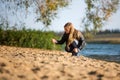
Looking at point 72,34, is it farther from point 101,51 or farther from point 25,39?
point 101,51

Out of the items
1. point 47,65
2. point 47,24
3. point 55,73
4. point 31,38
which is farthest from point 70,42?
point 31,38

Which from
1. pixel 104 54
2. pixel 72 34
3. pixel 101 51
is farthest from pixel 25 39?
pixel 101 51

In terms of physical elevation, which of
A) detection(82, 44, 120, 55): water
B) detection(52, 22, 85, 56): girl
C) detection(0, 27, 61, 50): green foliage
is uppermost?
detection(52, 22, 85, 56): girl

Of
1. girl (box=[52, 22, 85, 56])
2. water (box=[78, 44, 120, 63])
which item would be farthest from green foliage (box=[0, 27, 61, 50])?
girl (box=[52, 22, 85, 56])

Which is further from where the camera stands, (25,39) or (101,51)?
(101,51)

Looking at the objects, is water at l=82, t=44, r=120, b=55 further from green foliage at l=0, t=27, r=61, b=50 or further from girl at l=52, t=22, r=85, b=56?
girl at l=52, t=22, r=85, b=56

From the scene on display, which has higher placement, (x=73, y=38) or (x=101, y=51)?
(x=73, y=38)

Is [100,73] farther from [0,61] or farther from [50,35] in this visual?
[50,35]

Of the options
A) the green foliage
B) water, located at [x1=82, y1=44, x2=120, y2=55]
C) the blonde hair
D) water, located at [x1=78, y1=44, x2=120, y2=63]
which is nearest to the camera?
the blonde hair

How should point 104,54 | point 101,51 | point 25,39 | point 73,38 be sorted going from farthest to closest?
point 101,51 → point 104,54 → point 25,39 → point 73,38

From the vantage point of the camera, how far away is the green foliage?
83.4 ft

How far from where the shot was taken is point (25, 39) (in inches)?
1008

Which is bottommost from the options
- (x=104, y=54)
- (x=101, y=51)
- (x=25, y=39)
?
→ (x=101, y=51)

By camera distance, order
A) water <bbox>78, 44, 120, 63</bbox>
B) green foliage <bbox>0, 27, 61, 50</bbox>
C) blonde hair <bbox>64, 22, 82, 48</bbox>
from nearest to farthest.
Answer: blonde hair <bbox>64, 22, 82, 48</bbox> → green foliage <bbox>0, 27, 61, 50</bbox> → water <bbox>78, 44, 120, 63</bbox>
